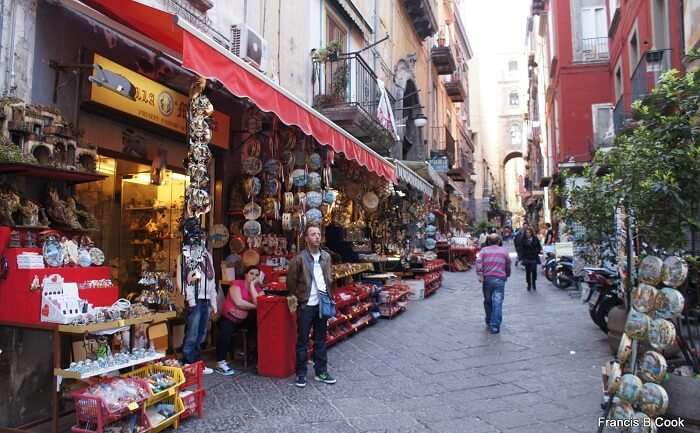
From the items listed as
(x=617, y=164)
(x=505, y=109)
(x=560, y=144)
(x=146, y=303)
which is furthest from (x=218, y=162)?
(x=505, y=109)

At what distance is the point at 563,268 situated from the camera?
43.8ft

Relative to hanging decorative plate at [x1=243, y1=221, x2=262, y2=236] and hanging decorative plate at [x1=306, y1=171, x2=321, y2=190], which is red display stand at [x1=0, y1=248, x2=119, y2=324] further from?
hanging decorative plate at [x1=306, y1=171, x2=321, y2=190]

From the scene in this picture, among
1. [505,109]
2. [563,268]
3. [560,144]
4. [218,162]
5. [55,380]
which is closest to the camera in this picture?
[55,380]

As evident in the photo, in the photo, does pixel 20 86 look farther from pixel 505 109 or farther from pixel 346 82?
pixel 505 109

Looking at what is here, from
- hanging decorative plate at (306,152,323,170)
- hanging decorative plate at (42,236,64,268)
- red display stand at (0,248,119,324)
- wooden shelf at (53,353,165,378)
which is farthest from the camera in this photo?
hanging decorative plate at (306,152,323,170)

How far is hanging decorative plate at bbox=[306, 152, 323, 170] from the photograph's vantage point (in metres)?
7.30

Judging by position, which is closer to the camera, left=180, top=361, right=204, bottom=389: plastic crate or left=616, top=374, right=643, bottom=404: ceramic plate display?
left=616, top=374, right=643, bottom=404: ceramic plate display

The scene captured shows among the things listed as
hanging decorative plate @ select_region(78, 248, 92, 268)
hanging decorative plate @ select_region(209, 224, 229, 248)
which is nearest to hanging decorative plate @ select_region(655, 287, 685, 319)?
hanging decorative plate @ select_region(78, 248, 92, 268)

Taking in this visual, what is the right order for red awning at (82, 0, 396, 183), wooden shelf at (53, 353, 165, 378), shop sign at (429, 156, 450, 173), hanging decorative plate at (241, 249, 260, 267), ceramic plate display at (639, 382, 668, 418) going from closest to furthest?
1. ceramic plate display at (639, 382, 668, 418)
2. wooden shelf at (53, 353, 165, 378)
3. red awning at (82, 0, 396, 183)
4. hanging decorative plate at (241, 249, 260, 267)
5. shop sign at (429, 156, 450, 173)

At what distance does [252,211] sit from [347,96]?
440cm

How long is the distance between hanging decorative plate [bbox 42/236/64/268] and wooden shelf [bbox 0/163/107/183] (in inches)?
19.7

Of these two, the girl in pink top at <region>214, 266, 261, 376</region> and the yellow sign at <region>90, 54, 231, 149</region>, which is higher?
the yellow sign at <region>90, 54, 231, 149</region>

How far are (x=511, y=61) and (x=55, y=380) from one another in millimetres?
62725

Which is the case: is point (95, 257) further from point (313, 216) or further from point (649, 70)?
point (649, 70)
